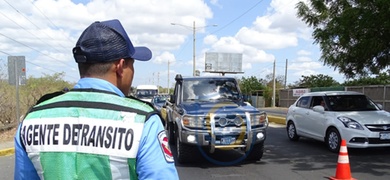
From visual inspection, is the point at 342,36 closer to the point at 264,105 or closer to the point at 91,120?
the point at 91,120

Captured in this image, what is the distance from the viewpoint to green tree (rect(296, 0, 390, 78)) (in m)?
9.15

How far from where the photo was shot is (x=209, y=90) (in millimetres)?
9352

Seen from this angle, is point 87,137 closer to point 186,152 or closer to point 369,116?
point 186,152

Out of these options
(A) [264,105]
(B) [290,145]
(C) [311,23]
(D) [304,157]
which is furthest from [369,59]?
(A) [264,105]

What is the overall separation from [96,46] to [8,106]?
1620 cm

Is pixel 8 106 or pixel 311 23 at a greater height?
pixel 311 23

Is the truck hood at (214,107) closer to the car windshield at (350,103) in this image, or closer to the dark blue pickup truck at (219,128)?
the dark blue pickup truck at (219,128)

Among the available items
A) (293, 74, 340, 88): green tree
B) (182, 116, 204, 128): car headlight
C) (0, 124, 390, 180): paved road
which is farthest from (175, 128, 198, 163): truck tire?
(293, 74, 340, 88): green tree

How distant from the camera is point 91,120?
1562 millimetres

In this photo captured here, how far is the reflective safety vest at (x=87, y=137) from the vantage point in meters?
1.52

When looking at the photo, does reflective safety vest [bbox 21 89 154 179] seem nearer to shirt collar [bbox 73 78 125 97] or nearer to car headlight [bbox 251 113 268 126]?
shirt collar [bbox 73 78 125 97]

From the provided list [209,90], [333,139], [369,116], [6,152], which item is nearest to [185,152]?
[209,90]

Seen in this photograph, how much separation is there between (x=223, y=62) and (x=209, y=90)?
5442 cm

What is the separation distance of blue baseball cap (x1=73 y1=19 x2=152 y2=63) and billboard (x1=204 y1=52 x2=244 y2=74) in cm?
5924
